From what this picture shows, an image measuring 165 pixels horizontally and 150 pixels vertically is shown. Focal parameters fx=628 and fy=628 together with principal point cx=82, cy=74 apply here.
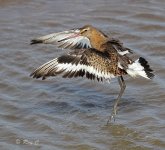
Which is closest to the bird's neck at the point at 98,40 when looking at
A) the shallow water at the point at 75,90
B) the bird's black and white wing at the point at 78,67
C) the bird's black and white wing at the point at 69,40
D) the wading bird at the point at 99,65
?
the wading bird at the point at 99,65

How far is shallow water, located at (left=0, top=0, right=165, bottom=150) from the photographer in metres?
7.16

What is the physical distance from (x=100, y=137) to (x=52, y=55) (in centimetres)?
290

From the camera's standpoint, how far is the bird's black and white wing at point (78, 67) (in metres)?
7.18

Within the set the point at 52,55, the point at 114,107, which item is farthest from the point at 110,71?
the point at 52,55

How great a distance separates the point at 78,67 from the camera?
720 cm

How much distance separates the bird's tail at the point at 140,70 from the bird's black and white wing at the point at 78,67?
1.08ft

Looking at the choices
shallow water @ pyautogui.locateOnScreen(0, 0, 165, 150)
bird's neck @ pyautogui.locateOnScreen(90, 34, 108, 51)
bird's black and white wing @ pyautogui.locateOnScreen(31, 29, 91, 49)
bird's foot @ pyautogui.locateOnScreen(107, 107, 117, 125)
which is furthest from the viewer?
bird's black and white wing @ pyautogui.locateOnScreen(31, 29, 91, 49)

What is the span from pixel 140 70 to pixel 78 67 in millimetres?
780

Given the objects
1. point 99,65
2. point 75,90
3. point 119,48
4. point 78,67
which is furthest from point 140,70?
point 75,90

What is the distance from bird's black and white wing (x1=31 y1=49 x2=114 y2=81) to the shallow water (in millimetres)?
668

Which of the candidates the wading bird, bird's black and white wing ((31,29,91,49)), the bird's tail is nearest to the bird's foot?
the wading bird

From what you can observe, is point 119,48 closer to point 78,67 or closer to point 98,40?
point 98,40

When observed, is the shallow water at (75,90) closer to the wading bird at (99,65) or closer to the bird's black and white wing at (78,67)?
the wading bird at (99,65)

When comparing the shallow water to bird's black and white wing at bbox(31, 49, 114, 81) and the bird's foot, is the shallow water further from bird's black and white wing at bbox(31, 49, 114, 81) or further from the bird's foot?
bird's black and white wing at bbox(31, 49, 114, 81)
